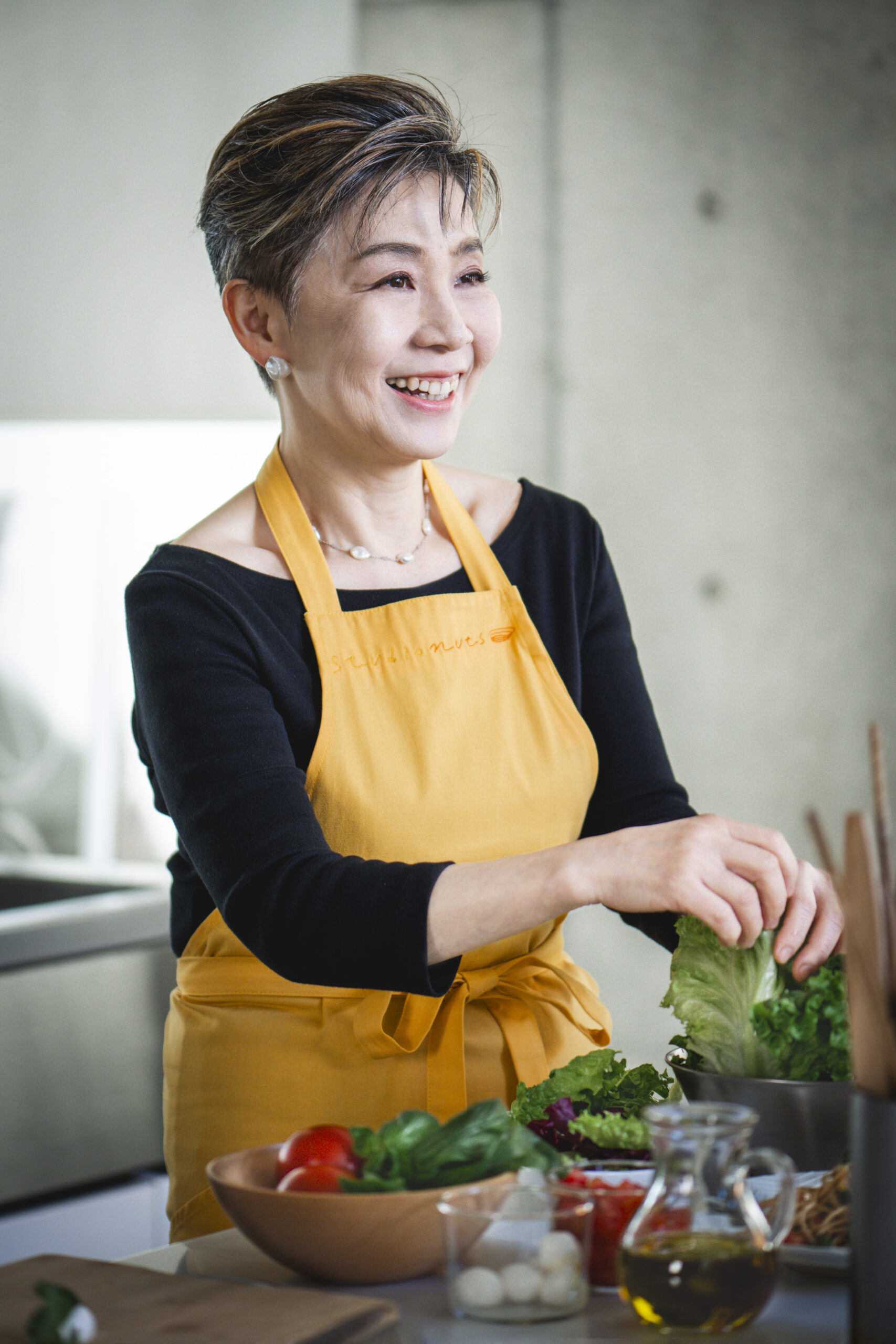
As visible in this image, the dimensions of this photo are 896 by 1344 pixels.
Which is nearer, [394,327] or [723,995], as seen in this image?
[723,995]

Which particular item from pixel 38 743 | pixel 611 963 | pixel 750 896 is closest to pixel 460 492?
pixel 750 896

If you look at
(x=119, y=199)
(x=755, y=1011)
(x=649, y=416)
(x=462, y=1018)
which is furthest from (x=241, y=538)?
(x=649, y=416)

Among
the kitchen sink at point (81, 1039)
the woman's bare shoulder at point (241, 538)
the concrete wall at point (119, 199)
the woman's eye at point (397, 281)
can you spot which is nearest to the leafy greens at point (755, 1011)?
the woman's bare shoulder at point (241, 538)

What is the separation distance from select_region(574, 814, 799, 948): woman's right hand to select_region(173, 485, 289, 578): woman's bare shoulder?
56 cm

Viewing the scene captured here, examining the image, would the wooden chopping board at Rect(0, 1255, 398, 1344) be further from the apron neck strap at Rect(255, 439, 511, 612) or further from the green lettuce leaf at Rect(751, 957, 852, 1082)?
the apron neck strap at Rect(255, 439, 511, 612)

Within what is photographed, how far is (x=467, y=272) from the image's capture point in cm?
155

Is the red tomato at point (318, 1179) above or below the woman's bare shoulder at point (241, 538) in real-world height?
below

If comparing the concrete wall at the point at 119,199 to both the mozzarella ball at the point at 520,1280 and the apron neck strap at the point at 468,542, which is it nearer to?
the apron neck strap at the point at 468,542

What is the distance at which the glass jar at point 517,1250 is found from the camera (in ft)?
2.70

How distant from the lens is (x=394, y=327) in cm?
147

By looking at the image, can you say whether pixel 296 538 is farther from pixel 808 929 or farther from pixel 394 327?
pixel 808 929

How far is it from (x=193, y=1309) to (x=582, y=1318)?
0.24 metres

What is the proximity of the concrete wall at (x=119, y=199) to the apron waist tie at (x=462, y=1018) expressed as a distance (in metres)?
1.51

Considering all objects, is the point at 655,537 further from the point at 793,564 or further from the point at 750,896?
the point at 750,896
